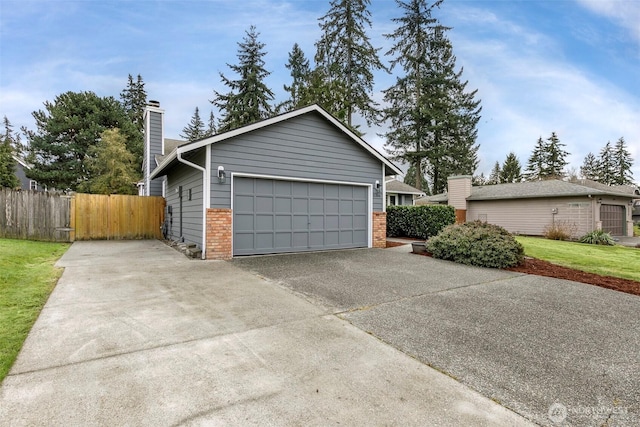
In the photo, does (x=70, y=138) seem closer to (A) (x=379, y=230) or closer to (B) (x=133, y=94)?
(B) (x=133, y=94)

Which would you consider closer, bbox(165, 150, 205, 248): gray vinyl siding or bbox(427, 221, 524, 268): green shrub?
bbox(427, 221, 524, 268): green shrub

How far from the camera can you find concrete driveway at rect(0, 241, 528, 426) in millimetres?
2082

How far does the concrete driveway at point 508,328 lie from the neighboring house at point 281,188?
5.56 feet

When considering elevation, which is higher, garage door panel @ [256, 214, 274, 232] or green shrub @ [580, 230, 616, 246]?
garage door panel @ [256, 214, 274, 232]

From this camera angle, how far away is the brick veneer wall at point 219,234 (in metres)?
7.98

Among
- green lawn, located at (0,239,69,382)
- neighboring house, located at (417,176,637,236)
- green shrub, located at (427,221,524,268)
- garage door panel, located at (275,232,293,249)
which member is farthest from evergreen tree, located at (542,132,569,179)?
green lawn, located at (0,239,69,382)

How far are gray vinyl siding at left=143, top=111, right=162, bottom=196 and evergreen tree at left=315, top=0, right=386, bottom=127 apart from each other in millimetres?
12003

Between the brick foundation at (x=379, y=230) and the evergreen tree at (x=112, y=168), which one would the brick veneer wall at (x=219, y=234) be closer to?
A: the brick foundation at (x=379, y=230)

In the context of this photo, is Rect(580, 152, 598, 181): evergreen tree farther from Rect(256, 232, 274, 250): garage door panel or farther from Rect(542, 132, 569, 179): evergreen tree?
Rect(256, 232, 274, 250): garage door panel

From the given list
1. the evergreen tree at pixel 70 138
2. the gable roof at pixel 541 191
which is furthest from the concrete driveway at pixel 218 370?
the evergreen tree at pixel 70 138

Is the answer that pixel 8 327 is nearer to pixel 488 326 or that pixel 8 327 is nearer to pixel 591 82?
pixel 488 326

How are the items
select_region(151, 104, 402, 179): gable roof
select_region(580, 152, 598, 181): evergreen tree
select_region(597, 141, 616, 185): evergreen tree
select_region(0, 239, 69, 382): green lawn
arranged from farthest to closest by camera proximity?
select_region(580, 152, 598, 181): evergreen tree → select_region(597, 141, 616, 185): evergreen tree → select_region(151, 104, 402, 179): gable roof → select_region(0, 239, 69, 382): green lawn

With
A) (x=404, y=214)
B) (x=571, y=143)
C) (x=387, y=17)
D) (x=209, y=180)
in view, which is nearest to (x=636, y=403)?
(x=209, y=180)

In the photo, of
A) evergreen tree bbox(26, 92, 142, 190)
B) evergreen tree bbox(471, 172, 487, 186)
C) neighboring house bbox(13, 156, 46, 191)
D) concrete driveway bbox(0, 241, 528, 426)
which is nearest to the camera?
concrete driveway bbox(0, 241, 528, 426)
